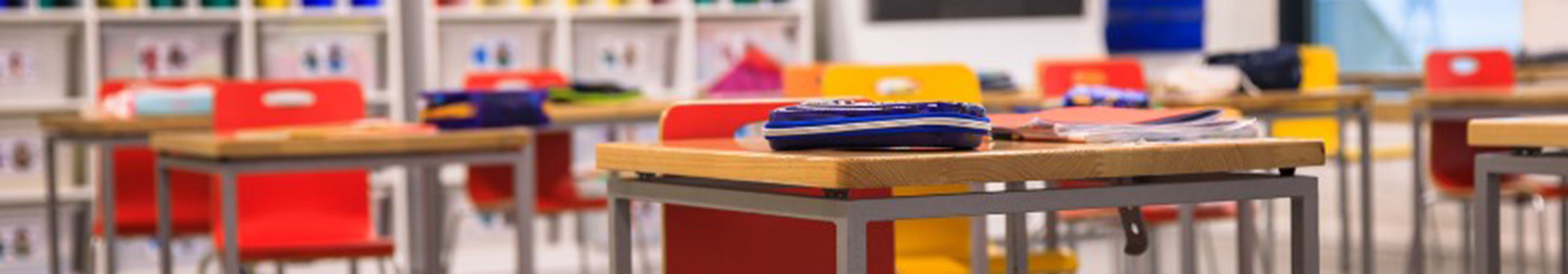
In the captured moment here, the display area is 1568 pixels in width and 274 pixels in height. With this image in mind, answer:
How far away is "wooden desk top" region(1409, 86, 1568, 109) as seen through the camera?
14.9 ft

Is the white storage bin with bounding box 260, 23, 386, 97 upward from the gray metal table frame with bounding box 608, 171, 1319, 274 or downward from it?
upward

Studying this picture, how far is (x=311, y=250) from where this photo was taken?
4.22 meters

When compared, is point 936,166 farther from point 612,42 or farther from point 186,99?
point 612,42

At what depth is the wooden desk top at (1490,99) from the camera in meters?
4.54

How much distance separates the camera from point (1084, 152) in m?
1.94

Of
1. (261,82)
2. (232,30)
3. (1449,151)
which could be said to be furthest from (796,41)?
(261,82)

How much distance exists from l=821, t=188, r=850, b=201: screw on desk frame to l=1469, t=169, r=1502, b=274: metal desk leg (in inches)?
43.0

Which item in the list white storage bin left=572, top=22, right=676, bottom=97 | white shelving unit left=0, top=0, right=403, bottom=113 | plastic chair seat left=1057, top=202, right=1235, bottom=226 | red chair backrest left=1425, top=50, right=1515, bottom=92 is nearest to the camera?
plastic chair seat left=1057, top=202, right=1235, bottom=226

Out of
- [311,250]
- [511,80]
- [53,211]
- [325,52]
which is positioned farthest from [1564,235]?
[325,52]

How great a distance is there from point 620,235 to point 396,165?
1496 mm

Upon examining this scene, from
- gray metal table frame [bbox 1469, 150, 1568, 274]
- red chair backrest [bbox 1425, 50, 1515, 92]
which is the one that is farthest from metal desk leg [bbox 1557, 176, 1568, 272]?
red chair backrest [bbox 1425, 50, 1515, 92]

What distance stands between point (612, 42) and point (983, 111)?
550cm

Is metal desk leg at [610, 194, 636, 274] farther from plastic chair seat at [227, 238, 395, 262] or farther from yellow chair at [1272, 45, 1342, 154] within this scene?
yellow chair at [1272, 45, 1342, 154]

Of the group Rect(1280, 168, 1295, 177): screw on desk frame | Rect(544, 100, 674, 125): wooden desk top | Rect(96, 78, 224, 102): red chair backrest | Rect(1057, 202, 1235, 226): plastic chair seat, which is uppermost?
Rect(96, 78, 224, 102): red chair backrest
